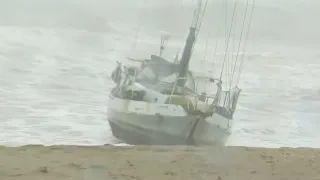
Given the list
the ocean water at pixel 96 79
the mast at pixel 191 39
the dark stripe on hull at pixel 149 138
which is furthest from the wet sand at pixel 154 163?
the ocean water at pixel 96 79

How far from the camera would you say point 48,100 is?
414 centimetres

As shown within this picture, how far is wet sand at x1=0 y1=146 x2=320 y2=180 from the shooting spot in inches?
77.2

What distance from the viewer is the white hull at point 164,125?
136 inches

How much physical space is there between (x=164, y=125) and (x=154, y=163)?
1.38 meters

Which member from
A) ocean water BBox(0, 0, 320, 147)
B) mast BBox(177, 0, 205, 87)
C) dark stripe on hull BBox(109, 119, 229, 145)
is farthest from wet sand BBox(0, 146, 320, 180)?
ocean water BBox(0, 0, 320, 147)

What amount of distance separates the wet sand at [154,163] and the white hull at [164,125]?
93cm

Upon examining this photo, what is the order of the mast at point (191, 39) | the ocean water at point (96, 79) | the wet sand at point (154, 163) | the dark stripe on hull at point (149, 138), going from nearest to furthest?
the wet sand at point (154, 163) → the dark stripe on hull at point (149, 138) → the mast at point (191, 39) → the ocean water at point (96, 79)

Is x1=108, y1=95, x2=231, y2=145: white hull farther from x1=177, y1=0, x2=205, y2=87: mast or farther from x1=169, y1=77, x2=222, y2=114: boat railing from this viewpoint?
x1=177, y1=0, x2=205, y2=87: mast

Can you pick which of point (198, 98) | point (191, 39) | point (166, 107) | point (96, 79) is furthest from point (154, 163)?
point (96, 79)

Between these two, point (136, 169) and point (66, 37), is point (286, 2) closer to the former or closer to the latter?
point (66, 37)

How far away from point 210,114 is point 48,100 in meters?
1.25

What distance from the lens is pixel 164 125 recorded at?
353 cm

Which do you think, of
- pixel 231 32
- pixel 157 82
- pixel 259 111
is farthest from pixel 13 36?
pixel 259 111

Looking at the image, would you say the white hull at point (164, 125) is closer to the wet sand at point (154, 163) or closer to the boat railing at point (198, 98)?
the boat railing at point (198, 98)
